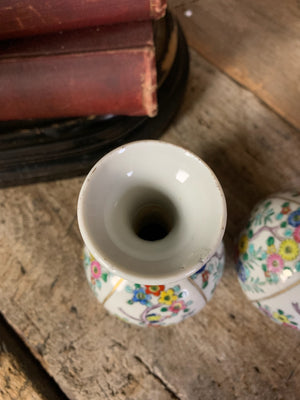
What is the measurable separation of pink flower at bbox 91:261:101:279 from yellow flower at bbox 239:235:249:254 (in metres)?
0.14

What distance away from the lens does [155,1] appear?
14.0 inches

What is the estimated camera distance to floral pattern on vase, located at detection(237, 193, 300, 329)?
34cm

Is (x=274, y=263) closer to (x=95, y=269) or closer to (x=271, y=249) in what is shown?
(x=271, y=249)

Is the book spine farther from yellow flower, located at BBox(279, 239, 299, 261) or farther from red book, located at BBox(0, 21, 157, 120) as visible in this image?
yellow flower, located at BBox(279, 239, 299, 261)

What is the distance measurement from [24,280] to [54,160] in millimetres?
142

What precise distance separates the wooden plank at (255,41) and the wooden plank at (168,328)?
30 millimetres

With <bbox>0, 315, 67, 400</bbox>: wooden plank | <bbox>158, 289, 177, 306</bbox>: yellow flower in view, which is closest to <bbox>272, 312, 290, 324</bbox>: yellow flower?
<bbox>158, 289, 177, 306</bbox>: yellow flower

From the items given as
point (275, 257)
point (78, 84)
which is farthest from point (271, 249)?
point (78, 84)

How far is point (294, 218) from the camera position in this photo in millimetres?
350

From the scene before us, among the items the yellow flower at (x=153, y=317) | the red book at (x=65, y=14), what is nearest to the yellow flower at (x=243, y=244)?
the yellow flower at (x=153, y=317)

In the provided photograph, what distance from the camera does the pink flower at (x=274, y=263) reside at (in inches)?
13.7

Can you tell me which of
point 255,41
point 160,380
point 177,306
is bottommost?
point 160,380

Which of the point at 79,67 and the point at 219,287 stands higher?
the point at 79,67

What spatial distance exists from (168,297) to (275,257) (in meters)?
0.10
